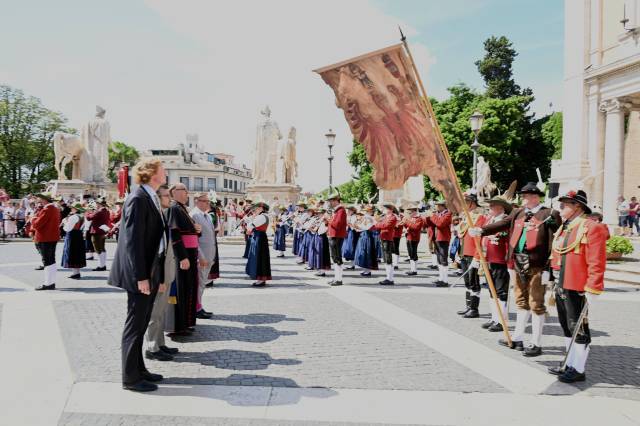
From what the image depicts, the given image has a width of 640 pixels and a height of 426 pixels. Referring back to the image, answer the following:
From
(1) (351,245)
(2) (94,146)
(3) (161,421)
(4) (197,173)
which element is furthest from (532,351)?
(4) (197,173)

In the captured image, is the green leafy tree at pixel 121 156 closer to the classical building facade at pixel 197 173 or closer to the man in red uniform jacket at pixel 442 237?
the classical building facade at pixel 197 173

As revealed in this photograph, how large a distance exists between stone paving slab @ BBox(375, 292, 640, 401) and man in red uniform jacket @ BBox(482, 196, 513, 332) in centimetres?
44

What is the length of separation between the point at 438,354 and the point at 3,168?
55.6 metres

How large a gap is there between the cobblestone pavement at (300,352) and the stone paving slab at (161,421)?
16mm

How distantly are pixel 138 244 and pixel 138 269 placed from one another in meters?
0.25

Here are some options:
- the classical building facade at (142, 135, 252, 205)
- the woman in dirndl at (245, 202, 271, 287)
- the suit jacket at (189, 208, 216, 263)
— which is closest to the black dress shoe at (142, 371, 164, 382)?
the suit jacket at (189, 208, 216, 263)

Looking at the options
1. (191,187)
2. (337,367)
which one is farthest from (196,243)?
(191,187)

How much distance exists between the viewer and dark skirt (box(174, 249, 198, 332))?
6.46m

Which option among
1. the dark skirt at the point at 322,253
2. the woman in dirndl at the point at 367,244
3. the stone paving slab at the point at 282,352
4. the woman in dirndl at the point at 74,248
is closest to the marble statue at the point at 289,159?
the dark skirt at the point at 322,253

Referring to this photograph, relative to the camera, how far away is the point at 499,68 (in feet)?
184

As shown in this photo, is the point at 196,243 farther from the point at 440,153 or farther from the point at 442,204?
the point at 442,204

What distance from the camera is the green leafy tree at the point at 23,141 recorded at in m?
48.4

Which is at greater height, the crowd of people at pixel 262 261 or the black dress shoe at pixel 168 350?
the crowd of people at pixel 262 261

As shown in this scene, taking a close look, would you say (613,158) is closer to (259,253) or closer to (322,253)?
(322,253)
